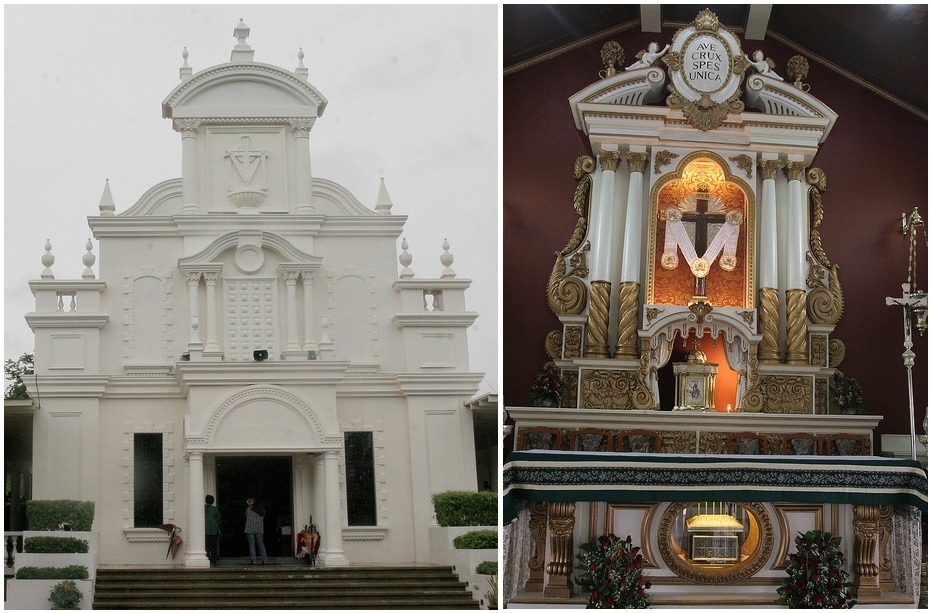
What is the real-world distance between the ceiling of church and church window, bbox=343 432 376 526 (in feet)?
12.5

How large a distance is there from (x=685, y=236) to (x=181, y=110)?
4.92 metres

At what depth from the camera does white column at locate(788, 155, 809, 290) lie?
1104 cm

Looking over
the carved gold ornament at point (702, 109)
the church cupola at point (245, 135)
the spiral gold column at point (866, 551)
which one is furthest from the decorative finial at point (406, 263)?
the spiral gold column at point (866, 551)

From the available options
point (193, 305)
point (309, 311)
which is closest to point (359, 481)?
point (309, 311)

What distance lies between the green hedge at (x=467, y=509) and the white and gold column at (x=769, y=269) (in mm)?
2787

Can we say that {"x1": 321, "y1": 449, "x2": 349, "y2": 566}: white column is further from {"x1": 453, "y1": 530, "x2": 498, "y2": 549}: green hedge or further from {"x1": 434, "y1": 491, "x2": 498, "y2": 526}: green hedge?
{"x1": 453, "y1": 530, "x2": 498, "y2": 549}: green hedge

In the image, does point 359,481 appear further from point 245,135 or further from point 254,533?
point 245,135

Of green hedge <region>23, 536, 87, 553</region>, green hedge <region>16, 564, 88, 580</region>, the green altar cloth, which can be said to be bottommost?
green hedge <region>16, 564, 88, 580</region>

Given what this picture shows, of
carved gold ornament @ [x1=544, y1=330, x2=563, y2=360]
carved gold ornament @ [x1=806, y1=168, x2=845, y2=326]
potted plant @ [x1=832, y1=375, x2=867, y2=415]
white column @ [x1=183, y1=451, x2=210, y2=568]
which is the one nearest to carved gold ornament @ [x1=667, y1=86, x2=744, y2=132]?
Answer: carved gold ornament @ [x1=806, y1=168, x2=845, y2=326]

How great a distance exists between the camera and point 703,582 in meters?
8.77

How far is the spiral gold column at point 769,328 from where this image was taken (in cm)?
1094

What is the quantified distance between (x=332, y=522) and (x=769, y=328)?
4330 millimetres

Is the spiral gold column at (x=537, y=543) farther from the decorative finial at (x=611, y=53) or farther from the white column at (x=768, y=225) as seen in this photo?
the decorative finial at (x=611, y=53)

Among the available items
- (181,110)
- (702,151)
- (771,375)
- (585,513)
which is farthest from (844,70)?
(181,110)
